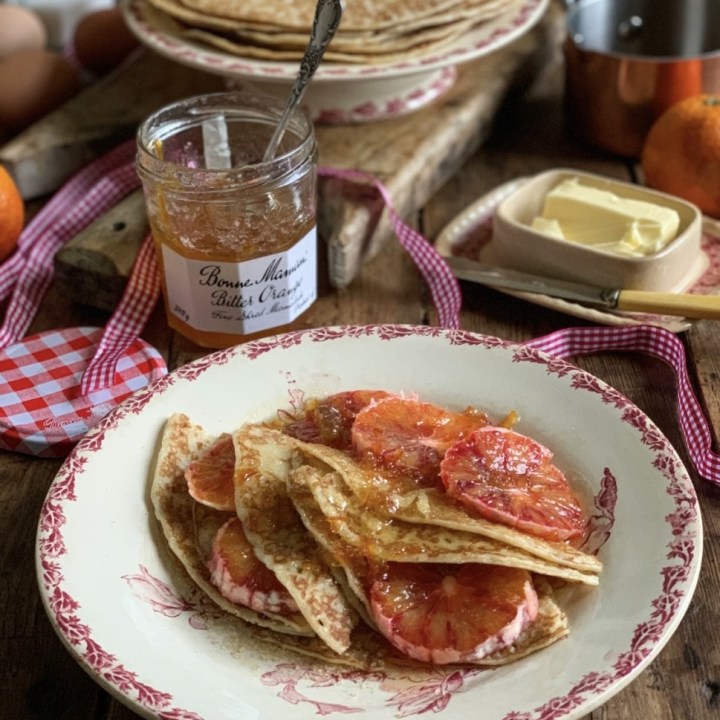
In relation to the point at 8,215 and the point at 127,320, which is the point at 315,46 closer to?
the point at 127,320

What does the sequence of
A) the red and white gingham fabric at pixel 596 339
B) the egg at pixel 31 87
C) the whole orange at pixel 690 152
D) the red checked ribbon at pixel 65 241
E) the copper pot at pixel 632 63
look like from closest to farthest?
the red and white gingham fabric at pixel 596 339, the red checked ribbon at pixel 65 241, the whole orange at pixel 690 152, the copper pot at pixel 632 63, the egg at pixel 31 87

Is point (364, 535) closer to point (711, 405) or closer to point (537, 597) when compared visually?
point (537, 597)

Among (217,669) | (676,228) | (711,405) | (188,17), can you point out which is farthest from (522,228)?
(217,669)

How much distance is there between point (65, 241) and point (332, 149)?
55cm

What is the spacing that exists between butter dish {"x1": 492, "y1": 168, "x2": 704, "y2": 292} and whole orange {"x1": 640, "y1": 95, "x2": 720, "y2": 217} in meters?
0.16

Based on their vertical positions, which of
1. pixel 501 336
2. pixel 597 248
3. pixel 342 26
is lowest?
pixel 501 336

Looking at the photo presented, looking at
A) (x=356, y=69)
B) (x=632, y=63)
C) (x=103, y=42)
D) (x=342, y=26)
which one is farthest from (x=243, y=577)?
(x=103, y=42)

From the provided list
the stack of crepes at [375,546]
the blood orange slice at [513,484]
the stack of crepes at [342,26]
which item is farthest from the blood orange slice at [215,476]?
the stack of crepes at [342,26]

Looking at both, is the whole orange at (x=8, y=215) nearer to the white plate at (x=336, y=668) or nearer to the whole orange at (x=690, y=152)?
the white plate at (x=336, y=668)

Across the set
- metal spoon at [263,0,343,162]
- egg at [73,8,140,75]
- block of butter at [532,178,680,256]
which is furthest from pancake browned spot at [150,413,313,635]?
egg at [73,8,140,75]

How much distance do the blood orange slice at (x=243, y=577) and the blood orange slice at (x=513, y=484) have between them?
0.22m

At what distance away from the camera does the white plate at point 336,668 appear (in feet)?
3.23

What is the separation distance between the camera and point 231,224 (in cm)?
153

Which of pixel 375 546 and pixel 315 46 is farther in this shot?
pixel 315 46
